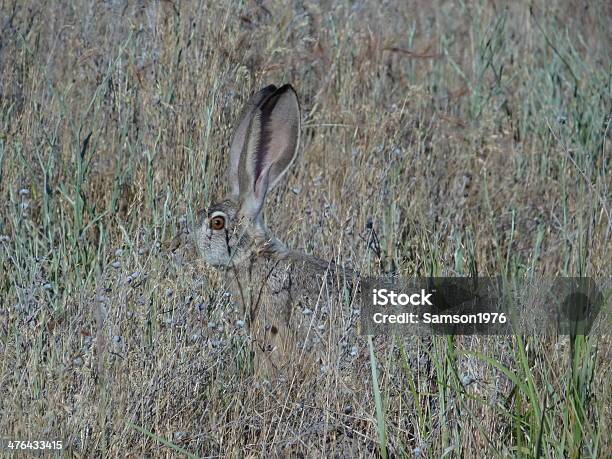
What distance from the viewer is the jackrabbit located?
4301mm

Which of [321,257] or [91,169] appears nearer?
[321,257]

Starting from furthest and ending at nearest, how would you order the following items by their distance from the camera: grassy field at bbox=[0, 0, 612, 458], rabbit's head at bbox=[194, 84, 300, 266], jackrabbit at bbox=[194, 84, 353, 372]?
1. rabbit's head at bbox=[194, 84, 300, 266]
2. jackrabbit at bbox=[194, 84, 353, 372]
3. grassy field at bbox=[0, 0, 612, 458]

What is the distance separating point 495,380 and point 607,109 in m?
2.84

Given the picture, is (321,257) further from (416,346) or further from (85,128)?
(85,128)

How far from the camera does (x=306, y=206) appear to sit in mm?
5137

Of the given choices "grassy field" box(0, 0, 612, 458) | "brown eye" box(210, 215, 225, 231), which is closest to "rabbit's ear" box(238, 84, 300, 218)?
"brown eye" box(210, 215, 225, 231)

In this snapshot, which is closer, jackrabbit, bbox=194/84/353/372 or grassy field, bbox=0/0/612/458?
grassy field, bbox=0/0/612/458

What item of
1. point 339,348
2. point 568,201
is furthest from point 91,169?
point 568,201

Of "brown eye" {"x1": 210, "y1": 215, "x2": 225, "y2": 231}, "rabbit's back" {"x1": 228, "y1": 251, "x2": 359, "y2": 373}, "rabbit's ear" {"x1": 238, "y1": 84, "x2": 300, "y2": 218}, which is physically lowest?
"rabbit's back" {"x1": 228, "y1": 251, "x2": 359, "y2": 373}

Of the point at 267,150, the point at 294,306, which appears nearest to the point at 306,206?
the point at 267,150

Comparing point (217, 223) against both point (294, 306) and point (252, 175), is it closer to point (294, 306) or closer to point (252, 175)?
point (252, 175)

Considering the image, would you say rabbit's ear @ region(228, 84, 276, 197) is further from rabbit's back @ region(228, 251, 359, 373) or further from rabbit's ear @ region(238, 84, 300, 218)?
rabbit's back @ region(228, 251, 359, 373)

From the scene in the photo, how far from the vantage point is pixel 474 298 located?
4.06 metres

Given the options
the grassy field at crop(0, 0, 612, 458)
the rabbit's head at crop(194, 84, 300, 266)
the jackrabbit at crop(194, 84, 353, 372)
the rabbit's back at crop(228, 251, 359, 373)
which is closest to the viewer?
the grassy field at crop(0, 0, 612, 458)
